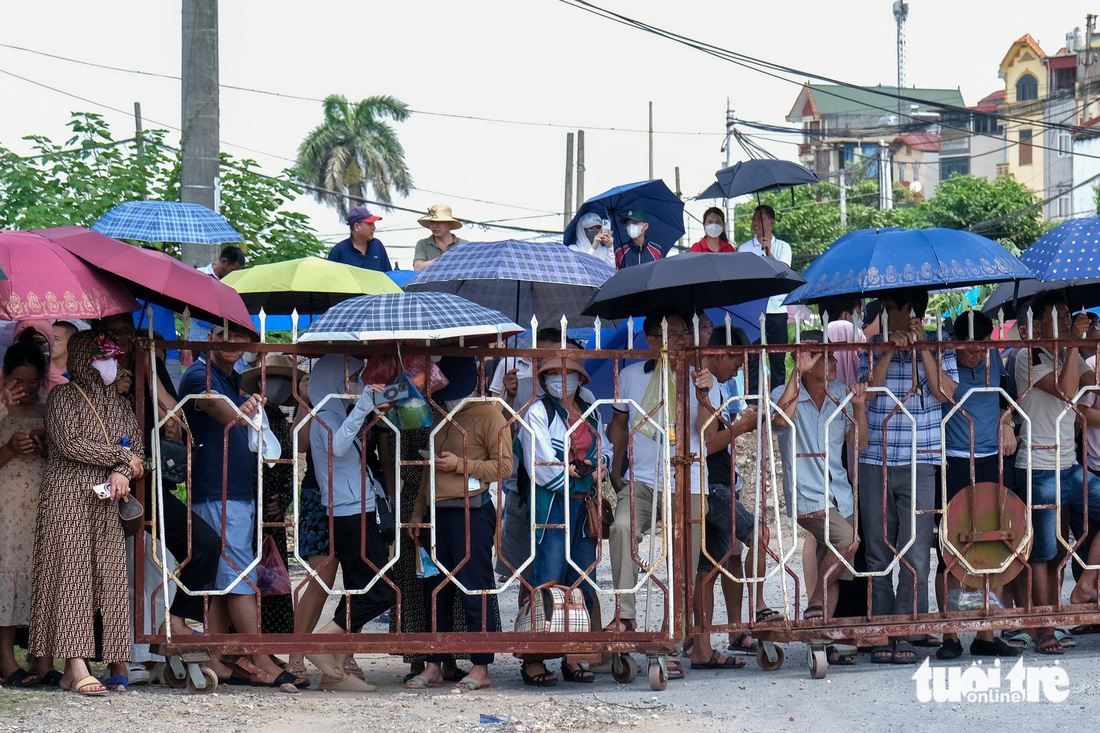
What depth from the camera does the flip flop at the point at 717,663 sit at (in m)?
6.76

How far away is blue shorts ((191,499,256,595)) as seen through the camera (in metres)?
6.33

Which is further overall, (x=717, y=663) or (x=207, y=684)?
(x=717, y=663)

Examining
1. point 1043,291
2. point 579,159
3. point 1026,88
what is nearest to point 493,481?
point 1043,291

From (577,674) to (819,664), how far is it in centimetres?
121

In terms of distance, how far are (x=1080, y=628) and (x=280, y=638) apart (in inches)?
188

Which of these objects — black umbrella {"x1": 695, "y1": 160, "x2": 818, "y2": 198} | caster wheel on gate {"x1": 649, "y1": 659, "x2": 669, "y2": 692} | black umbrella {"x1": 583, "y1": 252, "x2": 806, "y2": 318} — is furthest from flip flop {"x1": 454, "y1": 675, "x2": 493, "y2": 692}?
black umbrella {"x1": 695, "y1": 160, "x2": 818, "y2": 198}

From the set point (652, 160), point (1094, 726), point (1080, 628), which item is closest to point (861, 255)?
point (1094, 726)

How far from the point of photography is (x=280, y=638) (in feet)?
19.8

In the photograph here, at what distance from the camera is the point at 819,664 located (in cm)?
629

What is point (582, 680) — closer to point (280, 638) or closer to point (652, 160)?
point (280, 638)

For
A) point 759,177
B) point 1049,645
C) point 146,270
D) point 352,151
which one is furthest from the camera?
point 352,151

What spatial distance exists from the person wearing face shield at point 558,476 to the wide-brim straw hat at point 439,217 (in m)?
3.90

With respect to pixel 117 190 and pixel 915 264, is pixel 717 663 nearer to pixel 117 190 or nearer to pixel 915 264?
pixel 915 264

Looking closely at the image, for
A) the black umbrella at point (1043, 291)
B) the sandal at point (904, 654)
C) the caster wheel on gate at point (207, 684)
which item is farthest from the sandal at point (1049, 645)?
the caster wheel on gate at point (207, 684)
